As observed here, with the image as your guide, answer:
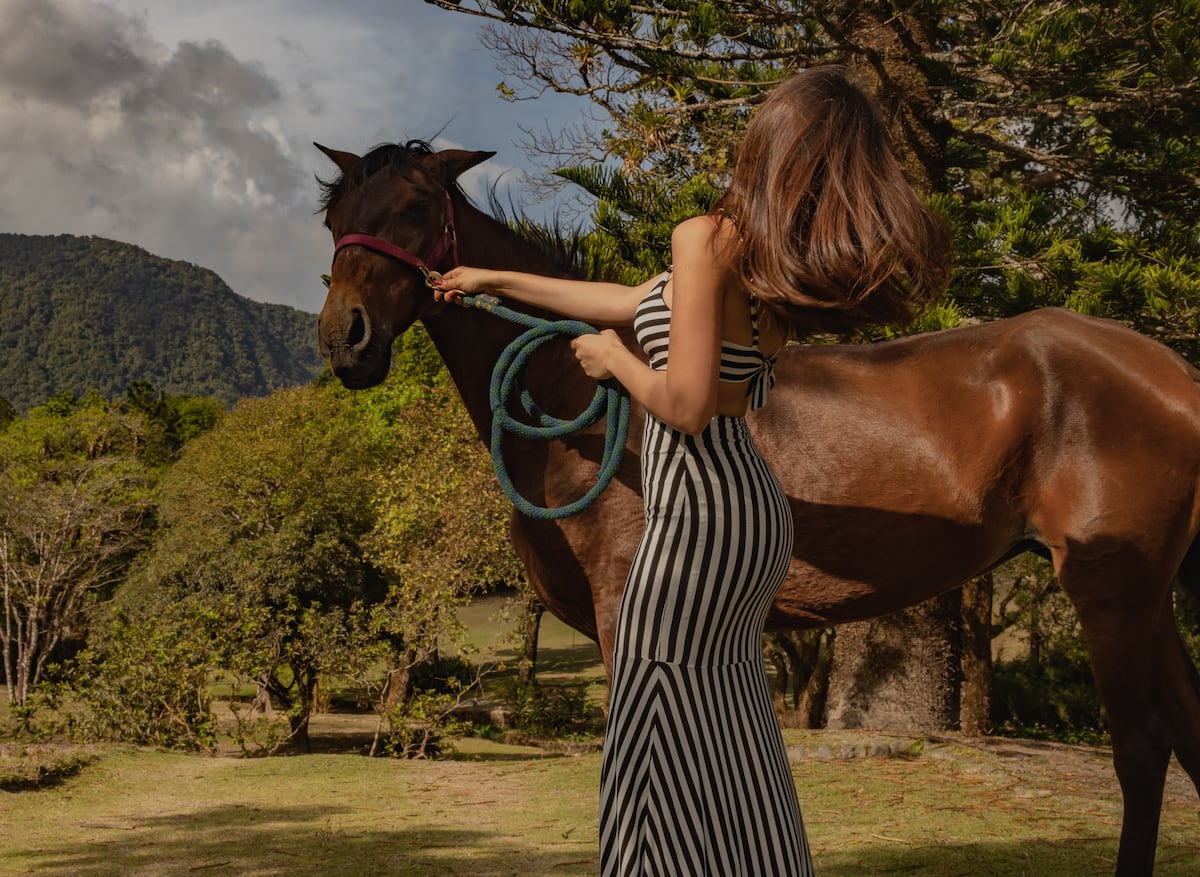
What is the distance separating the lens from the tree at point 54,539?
826 inches

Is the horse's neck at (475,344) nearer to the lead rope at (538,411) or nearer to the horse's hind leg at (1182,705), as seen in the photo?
the lead rope at (538,411)

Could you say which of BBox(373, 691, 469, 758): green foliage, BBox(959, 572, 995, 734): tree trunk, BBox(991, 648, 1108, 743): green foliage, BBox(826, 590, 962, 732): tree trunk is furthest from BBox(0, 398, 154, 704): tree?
BBox(991, 648, 1108, 743): green foliage

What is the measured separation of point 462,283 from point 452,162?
65cm

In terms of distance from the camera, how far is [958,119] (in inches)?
392

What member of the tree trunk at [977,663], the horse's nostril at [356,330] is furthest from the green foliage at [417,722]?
the horse's nostril at [356,330]

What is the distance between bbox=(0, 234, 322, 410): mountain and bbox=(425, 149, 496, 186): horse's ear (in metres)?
112

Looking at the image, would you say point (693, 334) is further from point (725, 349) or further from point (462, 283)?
point (462, 283)

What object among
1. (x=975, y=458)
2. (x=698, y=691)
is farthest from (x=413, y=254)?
(x=975, y=458)

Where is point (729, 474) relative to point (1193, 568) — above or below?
above

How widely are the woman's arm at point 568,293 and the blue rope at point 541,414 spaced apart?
46 mm

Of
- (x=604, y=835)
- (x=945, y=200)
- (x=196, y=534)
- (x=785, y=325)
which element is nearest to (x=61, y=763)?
(x=604, y=835)

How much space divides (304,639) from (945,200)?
11.6 metres

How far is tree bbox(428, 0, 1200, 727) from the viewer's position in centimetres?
719

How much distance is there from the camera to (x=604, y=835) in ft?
6.39
